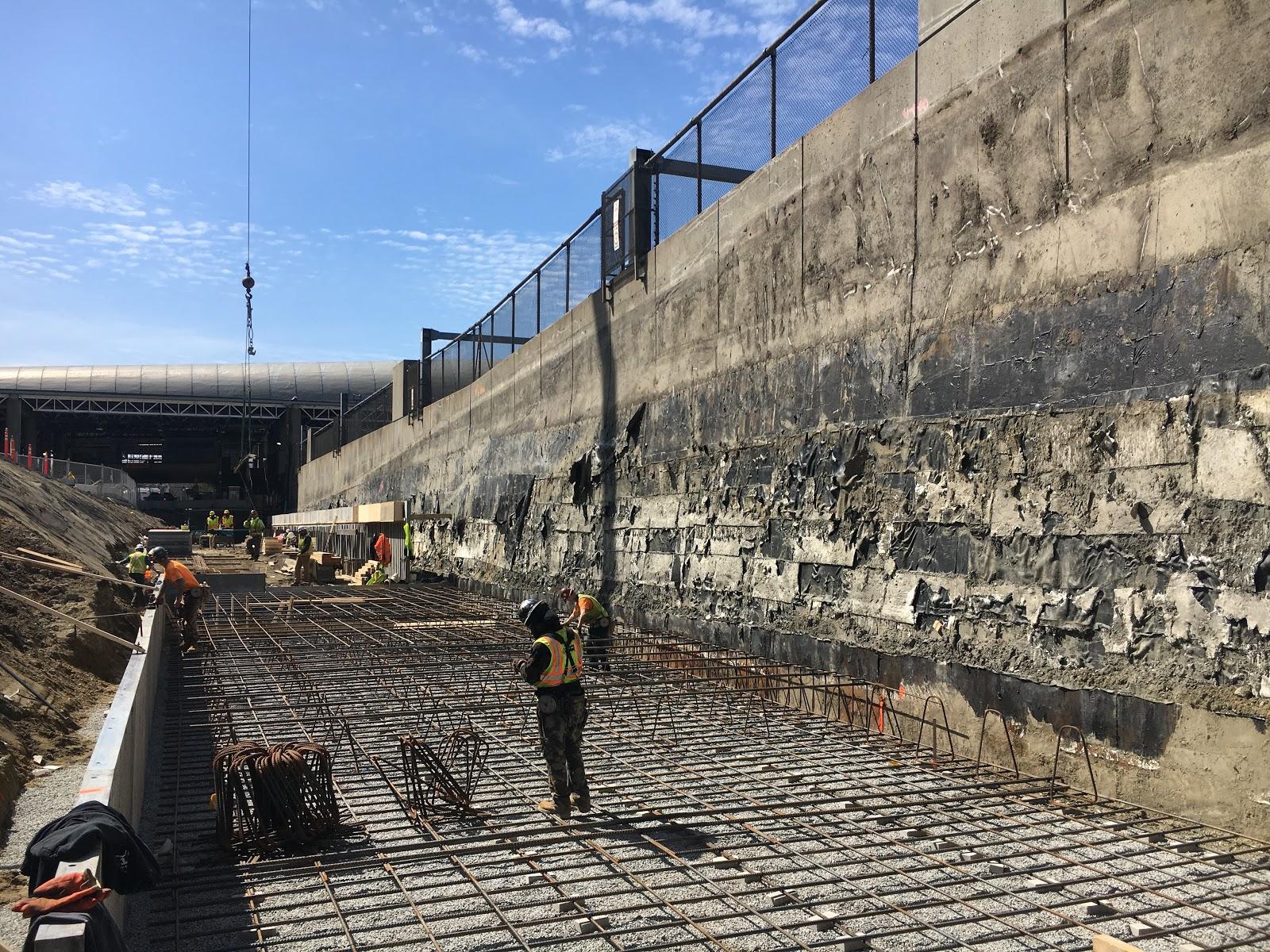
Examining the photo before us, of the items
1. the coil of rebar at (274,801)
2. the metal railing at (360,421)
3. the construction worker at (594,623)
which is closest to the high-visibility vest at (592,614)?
the construction worker at (594,623)

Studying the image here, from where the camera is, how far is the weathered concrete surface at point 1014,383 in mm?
5625

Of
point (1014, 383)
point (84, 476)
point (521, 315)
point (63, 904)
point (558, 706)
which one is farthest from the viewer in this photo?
point (84, 476)

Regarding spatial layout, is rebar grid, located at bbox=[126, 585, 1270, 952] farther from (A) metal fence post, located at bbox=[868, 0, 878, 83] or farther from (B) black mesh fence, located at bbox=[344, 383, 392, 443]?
(B) black mesh fence, located at bbox=[344, 383, 392, 443]

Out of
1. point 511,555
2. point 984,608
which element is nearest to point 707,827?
point 984,608

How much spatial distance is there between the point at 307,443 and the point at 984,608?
5129 cm

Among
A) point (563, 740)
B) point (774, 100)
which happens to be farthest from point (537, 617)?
point (774, 100)

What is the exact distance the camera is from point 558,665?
6129 mm

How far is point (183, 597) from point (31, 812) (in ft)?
22.1

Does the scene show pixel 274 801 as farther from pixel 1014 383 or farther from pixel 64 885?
pixel 1014 383

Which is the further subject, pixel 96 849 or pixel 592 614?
pixel 592 614

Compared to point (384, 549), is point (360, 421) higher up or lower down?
higher up

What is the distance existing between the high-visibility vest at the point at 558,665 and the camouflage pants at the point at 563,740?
0.09m

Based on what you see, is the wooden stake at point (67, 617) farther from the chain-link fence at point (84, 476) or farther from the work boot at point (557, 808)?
the chain-link fence at point (84, 476)

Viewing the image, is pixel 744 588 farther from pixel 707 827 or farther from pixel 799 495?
pixel 707 827
